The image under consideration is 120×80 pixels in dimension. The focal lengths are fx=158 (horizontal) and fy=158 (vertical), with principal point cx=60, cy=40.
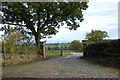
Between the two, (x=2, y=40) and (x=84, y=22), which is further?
(x=84, y=22)

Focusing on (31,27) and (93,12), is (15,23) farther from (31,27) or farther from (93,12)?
(93,12)

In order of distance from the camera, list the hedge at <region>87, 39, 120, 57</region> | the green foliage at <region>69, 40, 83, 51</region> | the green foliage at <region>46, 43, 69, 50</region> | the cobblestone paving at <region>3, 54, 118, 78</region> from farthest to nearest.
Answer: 1. the green foliage at <region>69, 40, 83, 51</region>
2. the green foliage at <region>46, 43, 69, 50</region>
3. the hedge at <region>87, 39, 120, 57</region>
4. the cobblestone paving at <region>3, 54, 118, 78</region>

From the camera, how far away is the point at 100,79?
3891 millimetres

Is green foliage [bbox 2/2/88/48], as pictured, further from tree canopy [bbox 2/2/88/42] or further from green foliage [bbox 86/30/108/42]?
green foliage [bbox 86/30/108/42]

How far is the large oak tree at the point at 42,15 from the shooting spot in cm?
1041

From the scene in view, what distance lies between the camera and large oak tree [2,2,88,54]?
1041 cm

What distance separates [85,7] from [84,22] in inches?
48.0

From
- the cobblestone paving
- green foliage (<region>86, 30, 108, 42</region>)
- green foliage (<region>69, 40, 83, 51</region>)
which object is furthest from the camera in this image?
green foliage (<region>69, 40, 83, 51</region>)

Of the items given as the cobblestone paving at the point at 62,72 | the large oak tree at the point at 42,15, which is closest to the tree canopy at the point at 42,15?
the large oak tree at the point at 42,15

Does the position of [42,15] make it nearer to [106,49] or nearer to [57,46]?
[106,49]

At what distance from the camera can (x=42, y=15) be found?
11578 millimetres

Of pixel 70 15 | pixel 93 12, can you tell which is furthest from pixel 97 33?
pixel 93 12

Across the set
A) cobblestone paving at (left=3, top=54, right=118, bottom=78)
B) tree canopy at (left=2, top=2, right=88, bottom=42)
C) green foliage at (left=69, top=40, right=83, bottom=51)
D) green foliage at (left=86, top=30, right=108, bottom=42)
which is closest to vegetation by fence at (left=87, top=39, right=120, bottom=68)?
cobblestone paving at (left=3, top=54, right=118, bottom=78)

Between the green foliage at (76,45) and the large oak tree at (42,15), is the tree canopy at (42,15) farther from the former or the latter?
the green foliage at (76,45)
